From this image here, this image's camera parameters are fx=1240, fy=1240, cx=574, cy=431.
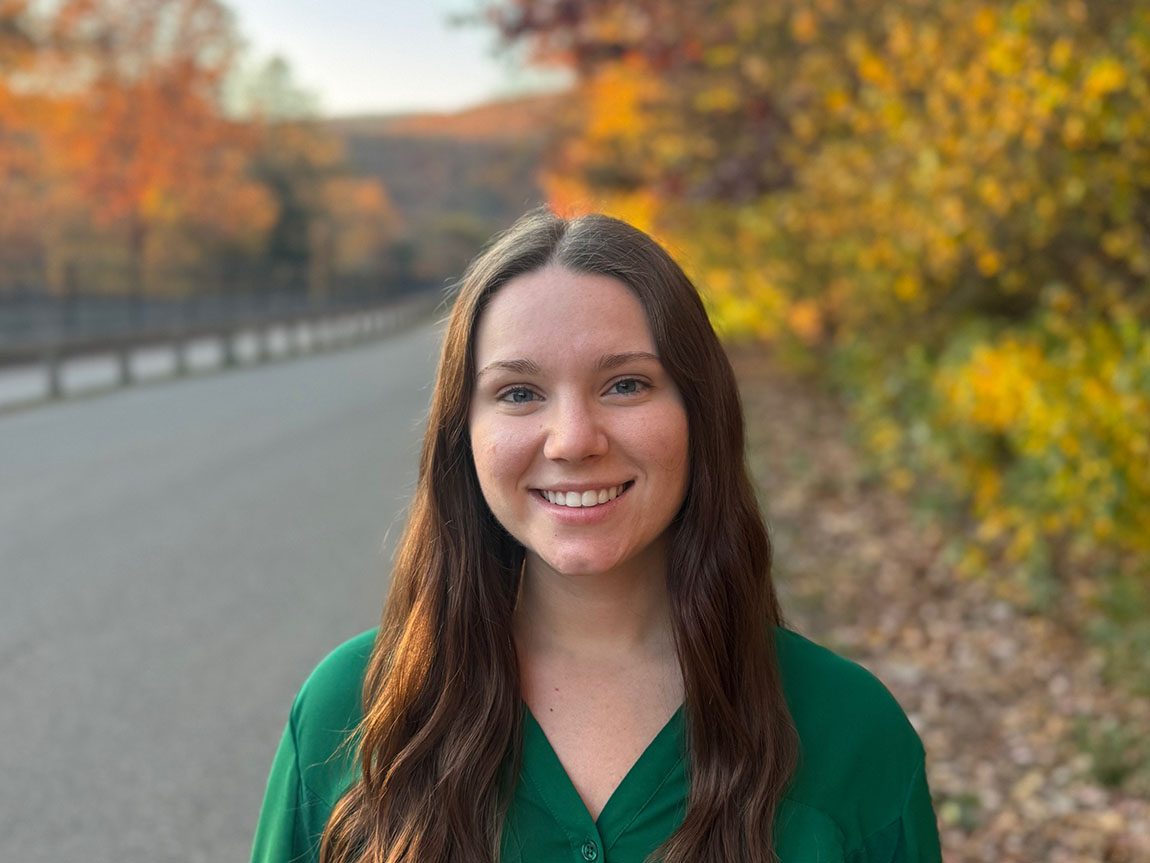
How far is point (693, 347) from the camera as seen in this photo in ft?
6.23

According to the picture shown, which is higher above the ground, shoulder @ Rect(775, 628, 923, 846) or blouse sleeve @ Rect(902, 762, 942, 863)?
shoulder @ Rect(775, 628, 923, 846)

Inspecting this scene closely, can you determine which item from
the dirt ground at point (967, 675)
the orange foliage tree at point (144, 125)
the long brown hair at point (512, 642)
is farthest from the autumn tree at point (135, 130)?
the long brown hair at point (512, 642)

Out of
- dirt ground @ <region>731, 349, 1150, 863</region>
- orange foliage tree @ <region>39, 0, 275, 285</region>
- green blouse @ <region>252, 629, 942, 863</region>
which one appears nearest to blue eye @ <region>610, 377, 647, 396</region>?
green blouse @ <region>252, 629, 942, 863</region>

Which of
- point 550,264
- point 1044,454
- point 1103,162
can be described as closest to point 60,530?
point 1044,454

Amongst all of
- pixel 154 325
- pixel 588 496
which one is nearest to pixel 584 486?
pixel 588 496

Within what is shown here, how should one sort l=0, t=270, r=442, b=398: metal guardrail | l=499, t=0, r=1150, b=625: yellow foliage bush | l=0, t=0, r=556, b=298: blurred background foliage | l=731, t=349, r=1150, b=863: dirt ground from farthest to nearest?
l=0, t=0, r=556, b=298: blurred background foliage, l=0, t=270, r=442, b=398: metal guardrail, l=499, t=0, r=1150, b=625: yellow foliage bush, l=731, t=349, r=1150, b=863: dirt ground

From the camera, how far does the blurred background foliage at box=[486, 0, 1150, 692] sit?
225 inches

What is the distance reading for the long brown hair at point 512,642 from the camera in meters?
1.87

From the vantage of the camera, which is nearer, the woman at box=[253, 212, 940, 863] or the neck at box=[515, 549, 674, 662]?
the woman at box=[253, 212, 940, 863]

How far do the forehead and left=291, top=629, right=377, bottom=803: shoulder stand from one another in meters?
0.59

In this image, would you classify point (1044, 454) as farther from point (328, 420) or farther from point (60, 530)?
point (328, 420)

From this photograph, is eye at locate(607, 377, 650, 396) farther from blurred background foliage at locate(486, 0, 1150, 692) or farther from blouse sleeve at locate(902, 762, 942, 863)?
blouse sleeve at locate(902, 762, 942, 863)

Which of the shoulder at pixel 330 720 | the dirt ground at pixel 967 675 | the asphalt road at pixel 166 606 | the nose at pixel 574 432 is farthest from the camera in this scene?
the dirt ground at pixel 967 675

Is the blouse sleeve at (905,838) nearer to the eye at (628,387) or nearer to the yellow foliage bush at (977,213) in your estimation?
the eye at (628,387)
